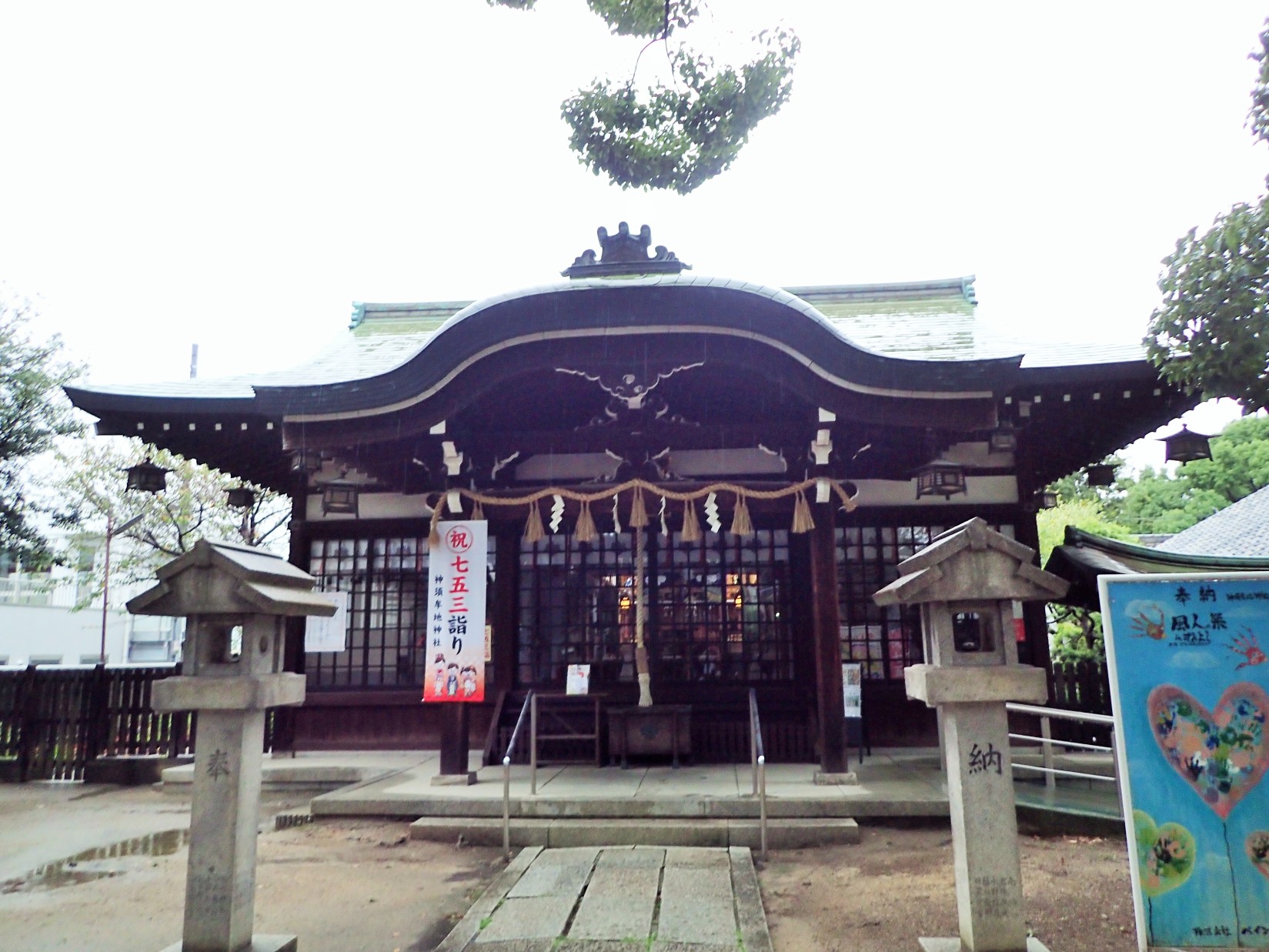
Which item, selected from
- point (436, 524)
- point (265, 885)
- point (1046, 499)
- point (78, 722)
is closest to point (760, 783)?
point (265, 885)

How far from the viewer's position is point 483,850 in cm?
668

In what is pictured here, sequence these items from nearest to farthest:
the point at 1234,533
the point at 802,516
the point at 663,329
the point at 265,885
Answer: the point at 265,885
the point at 663,329
the point at 802,516
the point at 1234,533

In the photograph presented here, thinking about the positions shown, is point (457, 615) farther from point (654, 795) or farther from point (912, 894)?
point (912, 894)

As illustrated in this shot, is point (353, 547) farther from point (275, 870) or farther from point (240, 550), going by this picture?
point (240, 550)

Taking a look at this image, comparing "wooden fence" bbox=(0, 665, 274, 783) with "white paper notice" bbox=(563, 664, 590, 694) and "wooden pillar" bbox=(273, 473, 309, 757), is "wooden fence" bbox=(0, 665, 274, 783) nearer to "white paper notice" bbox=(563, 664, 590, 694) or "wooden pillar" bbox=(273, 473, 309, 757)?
"wooden pillar" bbox=(273, 473, 309, 757)

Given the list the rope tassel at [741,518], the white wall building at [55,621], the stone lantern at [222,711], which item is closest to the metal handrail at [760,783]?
the rope tassel at [741,518]

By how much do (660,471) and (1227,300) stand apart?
5.36 m

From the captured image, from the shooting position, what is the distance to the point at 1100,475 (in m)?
10.1

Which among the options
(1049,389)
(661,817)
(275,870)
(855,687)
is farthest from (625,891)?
(1049,389)

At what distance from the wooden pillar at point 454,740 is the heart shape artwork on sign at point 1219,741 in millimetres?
6064

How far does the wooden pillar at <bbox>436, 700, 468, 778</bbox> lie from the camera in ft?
26.5

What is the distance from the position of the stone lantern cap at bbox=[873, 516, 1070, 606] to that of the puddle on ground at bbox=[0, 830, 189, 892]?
20.8ft

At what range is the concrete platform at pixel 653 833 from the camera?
21.6 ft

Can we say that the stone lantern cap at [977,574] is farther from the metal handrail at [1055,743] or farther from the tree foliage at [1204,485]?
the tree foliage at [1204,485]
